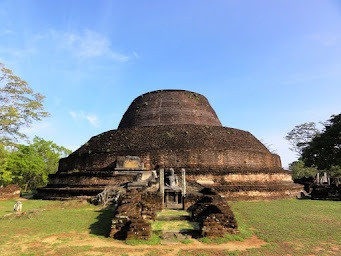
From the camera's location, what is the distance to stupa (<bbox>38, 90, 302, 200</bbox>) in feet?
50.6

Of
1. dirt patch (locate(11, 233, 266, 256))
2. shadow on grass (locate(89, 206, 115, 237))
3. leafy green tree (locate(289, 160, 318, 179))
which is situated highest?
leafy green tree (locate(289, 160, 318, 179))

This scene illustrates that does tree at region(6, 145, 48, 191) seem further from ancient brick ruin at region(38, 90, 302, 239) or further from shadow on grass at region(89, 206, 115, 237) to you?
shadow on grass at region(89, 206, 115, 237)

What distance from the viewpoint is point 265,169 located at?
17.0m

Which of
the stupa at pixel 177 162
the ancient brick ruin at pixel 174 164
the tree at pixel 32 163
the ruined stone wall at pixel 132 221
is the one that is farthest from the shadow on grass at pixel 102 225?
the tree at pixel 32 163

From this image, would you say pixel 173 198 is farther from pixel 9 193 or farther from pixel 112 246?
pixel 9 193

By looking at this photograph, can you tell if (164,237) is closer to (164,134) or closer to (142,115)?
(164,134)

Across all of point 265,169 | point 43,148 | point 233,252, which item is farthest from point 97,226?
point 43,148

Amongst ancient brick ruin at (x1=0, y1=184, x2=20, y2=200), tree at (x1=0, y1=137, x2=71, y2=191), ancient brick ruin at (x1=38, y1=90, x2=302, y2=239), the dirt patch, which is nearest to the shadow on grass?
the dirt patch

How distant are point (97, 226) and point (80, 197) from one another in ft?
22.2

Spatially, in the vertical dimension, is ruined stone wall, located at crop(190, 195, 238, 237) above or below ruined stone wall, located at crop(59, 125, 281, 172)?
below

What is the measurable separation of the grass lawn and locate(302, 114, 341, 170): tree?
496 inches

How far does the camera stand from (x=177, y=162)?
639 inches

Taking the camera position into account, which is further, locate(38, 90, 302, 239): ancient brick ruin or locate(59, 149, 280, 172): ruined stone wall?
locate(59, 149, 280, 172): ruined stone wall

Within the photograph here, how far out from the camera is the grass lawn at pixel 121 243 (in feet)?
19.4
